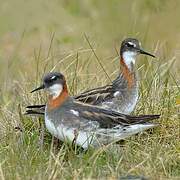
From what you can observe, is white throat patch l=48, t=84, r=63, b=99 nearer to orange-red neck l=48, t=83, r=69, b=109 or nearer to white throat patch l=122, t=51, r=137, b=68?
orange-red neck l=48, t=83, r=69, b=109

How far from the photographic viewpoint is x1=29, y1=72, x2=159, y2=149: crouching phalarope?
8461 mm

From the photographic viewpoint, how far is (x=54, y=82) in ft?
28.7

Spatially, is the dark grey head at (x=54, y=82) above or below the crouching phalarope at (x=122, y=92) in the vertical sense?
above

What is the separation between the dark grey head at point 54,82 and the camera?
28.6ft

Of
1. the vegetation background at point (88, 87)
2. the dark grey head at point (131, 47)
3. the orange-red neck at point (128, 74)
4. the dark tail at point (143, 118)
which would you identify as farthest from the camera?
the dark grey head at point (131, 47)

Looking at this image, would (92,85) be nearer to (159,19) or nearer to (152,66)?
(152,66)

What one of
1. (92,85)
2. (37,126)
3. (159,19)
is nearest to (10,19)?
(159,19)

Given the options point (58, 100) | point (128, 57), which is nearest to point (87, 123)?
point (58, 100)

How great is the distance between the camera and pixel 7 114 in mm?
9688

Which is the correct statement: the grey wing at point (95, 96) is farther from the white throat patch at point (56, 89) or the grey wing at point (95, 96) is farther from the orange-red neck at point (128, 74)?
the white throat patch at point (56, 89)

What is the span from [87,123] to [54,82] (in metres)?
0.59

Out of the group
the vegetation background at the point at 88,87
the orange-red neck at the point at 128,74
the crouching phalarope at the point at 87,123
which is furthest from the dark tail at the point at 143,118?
the orange-red neck at the point at 128,74

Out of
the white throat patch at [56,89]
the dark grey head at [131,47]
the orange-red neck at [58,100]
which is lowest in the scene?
the orange-red neck at [58,100]

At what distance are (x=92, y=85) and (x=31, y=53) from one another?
5940mm
